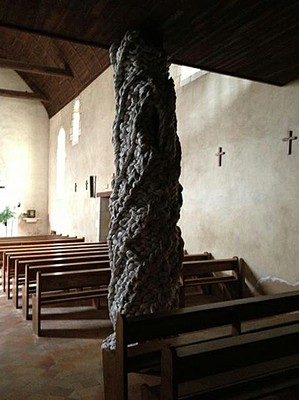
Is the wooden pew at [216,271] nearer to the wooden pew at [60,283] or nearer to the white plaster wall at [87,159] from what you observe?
the wooden pew at [60,283]

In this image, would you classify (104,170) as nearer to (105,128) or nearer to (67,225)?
(105,128)

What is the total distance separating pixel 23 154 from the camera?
12969 millimetres

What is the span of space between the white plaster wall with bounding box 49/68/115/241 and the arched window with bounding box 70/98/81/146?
0.76 ft

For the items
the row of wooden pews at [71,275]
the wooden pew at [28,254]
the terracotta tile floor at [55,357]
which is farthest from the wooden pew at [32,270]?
the wooden pew at [28,254]

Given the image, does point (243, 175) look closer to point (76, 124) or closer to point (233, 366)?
→ point (233, 366)

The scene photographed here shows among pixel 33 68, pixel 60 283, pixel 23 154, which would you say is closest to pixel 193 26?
pixel 60 283

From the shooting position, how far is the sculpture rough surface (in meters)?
2.61

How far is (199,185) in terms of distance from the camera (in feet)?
19.7

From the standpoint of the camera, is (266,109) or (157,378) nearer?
(157,378)

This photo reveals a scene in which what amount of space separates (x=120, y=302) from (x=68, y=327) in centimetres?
185

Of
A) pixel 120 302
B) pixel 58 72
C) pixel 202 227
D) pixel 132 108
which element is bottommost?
pixel 120 302

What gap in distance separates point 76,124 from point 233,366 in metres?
10.2

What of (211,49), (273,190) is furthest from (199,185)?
(211,49)

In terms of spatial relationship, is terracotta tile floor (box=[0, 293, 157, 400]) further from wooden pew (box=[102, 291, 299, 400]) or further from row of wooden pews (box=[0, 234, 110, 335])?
wooden pew (box=[102, 291, 299, 400])
